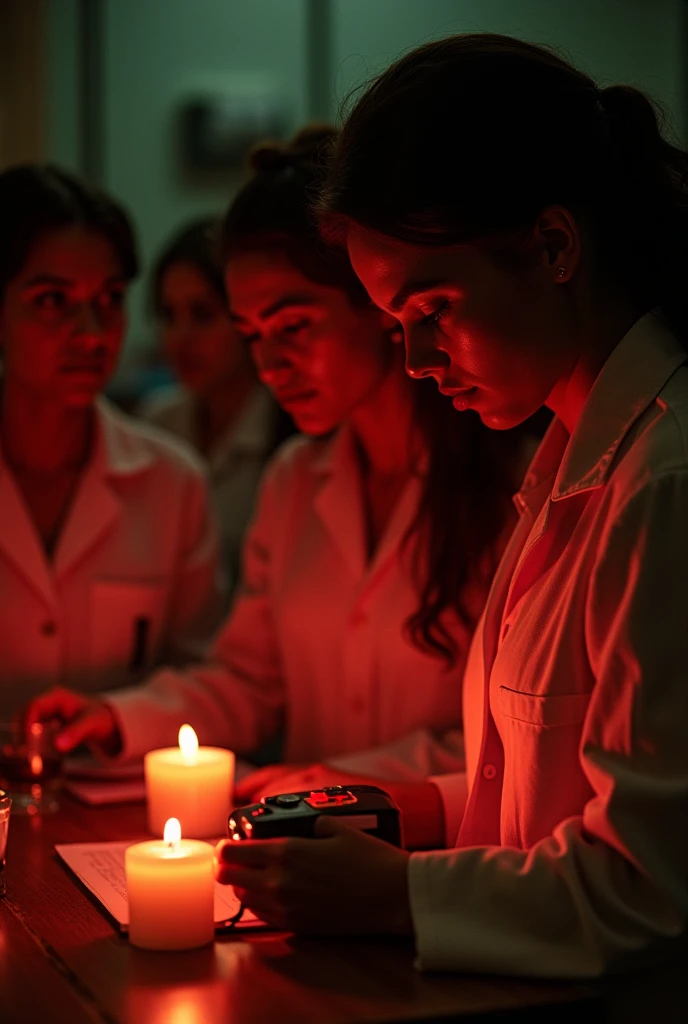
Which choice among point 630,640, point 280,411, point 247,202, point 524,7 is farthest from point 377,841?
point 524,7

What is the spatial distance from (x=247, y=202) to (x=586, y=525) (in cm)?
81

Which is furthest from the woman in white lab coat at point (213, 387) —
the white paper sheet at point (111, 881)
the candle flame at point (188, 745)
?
the white paper sheet at point (111, 881)

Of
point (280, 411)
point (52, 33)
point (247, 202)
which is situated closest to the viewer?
point (247, 202)

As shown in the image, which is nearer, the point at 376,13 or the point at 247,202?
the point at 247,202

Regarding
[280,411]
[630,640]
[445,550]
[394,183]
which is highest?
[394,183]

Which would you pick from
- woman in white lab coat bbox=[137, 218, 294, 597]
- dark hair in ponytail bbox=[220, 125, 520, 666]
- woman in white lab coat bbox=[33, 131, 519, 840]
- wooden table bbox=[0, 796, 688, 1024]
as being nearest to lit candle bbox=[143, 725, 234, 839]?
woman in white lab coat bbox=[33, 131, 519, 840]

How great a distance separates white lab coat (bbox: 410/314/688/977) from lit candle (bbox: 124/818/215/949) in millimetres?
188

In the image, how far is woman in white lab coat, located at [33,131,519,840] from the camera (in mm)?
1667

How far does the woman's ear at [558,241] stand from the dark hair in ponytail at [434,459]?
56cm

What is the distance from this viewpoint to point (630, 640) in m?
0.99

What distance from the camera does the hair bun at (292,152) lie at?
1703 millimetres

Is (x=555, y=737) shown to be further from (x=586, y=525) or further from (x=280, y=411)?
(x=280, y=411)

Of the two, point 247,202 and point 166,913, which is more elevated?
point 247,202

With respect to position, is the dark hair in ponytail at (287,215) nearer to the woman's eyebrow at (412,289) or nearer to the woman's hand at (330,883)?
the woman's eyebrow at (412,289)
